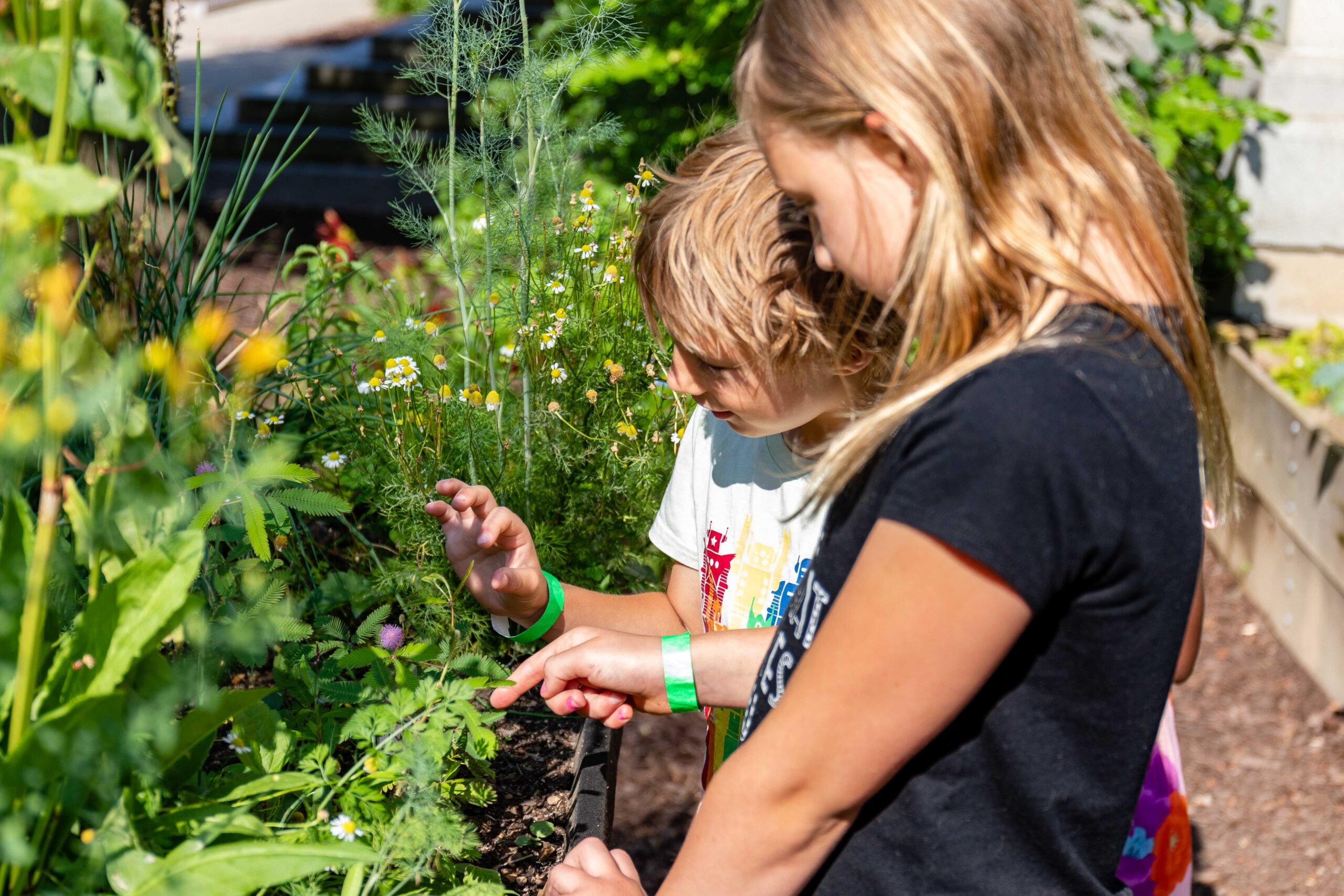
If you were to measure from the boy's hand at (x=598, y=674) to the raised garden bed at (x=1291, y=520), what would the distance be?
230 cm

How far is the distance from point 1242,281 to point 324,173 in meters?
5.10

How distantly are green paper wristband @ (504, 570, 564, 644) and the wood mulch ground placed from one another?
1.48 m

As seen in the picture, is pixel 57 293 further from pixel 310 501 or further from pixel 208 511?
pixel 310 501

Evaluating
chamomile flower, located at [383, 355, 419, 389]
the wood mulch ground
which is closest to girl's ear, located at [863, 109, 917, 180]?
chamomile flower, located at [383, 355, 419, 389]

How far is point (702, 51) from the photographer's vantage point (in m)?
3.87

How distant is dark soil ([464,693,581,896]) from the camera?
1.48 m

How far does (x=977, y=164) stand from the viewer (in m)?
0.91

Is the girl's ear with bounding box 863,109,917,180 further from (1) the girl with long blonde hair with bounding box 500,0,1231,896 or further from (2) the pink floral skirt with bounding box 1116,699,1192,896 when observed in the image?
(2) the pink floral skirt with bounding box 1116,699,1192,896

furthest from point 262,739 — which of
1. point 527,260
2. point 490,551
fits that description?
point 527,260

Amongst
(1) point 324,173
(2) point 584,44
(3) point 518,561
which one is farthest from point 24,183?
(1) point 324,173

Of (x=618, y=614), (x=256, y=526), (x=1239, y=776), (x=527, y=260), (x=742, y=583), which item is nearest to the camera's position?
(x=256, y=526)

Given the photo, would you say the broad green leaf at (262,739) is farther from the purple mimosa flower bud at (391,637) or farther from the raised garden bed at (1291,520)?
the raised garden bed at (1291,520)

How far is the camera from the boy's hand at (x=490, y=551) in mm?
1547

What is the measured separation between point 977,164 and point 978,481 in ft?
0.90
